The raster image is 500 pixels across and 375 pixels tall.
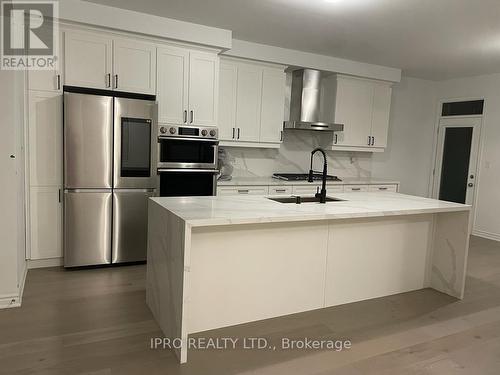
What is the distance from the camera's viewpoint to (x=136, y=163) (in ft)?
13.0

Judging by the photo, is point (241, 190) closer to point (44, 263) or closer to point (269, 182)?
point (269, 182)

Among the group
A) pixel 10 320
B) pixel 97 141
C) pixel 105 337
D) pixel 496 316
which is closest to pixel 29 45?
pixel 97 141

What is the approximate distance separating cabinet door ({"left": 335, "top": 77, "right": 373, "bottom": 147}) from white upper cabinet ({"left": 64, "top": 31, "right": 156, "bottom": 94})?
9.48 feet

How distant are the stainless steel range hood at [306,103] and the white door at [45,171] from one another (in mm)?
2945

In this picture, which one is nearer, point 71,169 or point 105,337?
point 105,337

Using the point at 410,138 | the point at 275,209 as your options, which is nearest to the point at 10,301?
the point at 275,209

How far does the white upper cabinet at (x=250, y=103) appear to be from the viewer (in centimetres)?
488

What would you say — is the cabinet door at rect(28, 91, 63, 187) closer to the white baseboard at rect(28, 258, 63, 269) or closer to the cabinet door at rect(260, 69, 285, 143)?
the white baseboard at rect(28, 258, 63, 269)

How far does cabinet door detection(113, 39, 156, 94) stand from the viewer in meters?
3.91

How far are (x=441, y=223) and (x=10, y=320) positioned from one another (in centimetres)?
373

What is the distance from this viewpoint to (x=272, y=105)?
5.16 metres

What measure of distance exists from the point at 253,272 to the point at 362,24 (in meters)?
2.85

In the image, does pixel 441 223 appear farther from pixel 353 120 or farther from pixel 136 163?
pixel 136 163

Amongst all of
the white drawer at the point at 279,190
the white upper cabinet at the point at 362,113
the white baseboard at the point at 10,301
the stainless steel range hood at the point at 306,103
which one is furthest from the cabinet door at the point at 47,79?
the white upper cabinet at the point at 362,113
